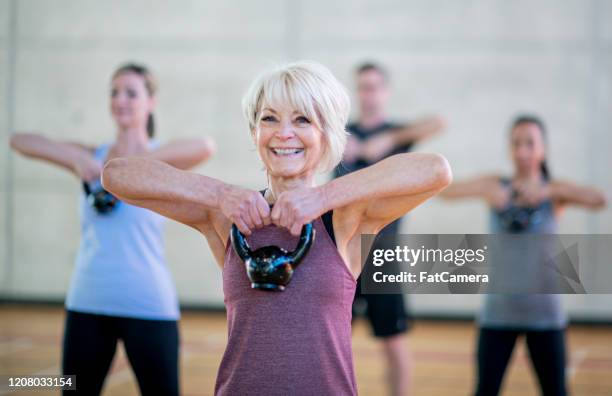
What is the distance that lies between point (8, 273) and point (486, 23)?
17.8ft

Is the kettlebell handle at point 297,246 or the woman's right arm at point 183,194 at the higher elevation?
the woman's right arm at point 183,194

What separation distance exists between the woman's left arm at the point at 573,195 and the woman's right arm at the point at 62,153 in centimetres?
209

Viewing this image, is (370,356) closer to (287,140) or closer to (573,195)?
(573,195)

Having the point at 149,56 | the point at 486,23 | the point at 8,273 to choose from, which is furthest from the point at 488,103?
the point at 8,273

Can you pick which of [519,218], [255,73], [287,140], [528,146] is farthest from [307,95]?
[255,73]

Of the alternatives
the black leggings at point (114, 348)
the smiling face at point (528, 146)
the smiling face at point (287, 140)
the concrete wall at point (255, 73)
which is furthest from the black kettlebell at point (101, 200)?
the concrete wall at point (255, 73)

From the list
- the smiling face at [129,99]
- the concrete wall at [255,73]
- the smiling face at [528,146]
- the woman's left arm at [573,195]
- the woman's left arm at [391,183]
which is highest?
the concrete wall at [255,73]

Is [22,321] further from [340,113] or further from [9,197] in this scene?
[340,113]

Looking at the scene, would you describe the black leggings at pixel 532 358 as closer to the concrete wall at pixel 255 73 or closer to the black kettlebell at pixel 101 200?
the black kettlebell at pixel 101 200

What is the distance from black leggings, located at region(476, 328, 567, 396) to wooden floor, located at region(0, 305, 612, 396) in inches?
57.9

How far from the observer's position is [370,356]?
6.50 m

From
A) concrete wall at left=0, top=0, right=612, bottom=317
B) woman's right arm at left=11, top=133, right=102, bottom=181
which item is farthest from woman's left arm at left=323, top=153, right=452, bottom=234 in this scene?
concrete wall at left=0, top=0, right=612, bottom=317

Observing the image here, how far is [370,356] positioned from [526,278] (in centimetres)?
292

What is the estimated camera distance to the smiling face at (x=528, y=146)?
13.1ft
